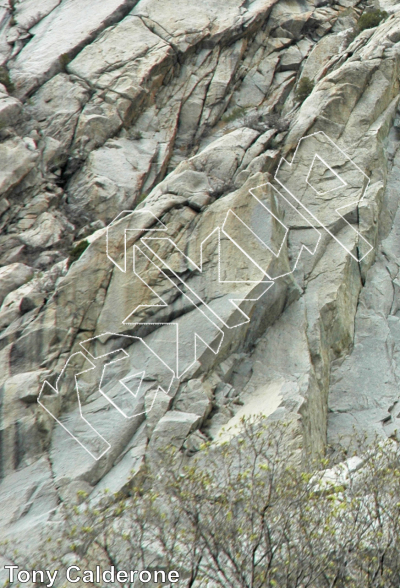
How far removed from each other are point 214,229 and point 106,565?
12.0m

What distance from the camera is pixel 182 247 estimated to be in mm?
22297

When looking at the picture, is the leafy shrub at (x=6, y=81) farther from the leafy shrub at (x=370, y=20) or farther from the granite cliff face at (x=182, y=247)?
the leafy shrub at (x=370, y=20)

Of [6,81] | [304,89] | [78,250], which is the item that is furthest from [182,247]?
[6,81]

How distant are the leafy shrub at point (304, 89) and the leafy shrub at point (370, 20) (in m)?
5.77

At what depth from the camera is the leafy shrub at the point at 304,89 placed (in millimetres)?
29484

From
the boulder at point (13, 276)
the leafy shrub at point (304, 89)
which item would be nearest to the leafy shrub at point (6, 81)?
the boulder at point (13, 276)

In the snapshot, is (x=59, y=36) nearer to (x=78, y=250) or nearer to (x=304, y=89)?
(x=304, y=89)

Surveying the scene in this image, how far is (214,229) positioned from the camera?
73.5 feet

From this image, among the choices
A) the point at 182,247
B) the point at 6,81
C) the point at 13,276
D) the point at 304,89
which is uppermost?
the point at 6,81

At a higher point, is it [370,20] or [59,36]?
[59,36]

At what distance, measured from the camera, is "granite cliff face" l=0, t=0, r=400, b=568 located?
19328 millimetres

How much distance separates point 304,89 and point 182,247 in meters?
11.1
